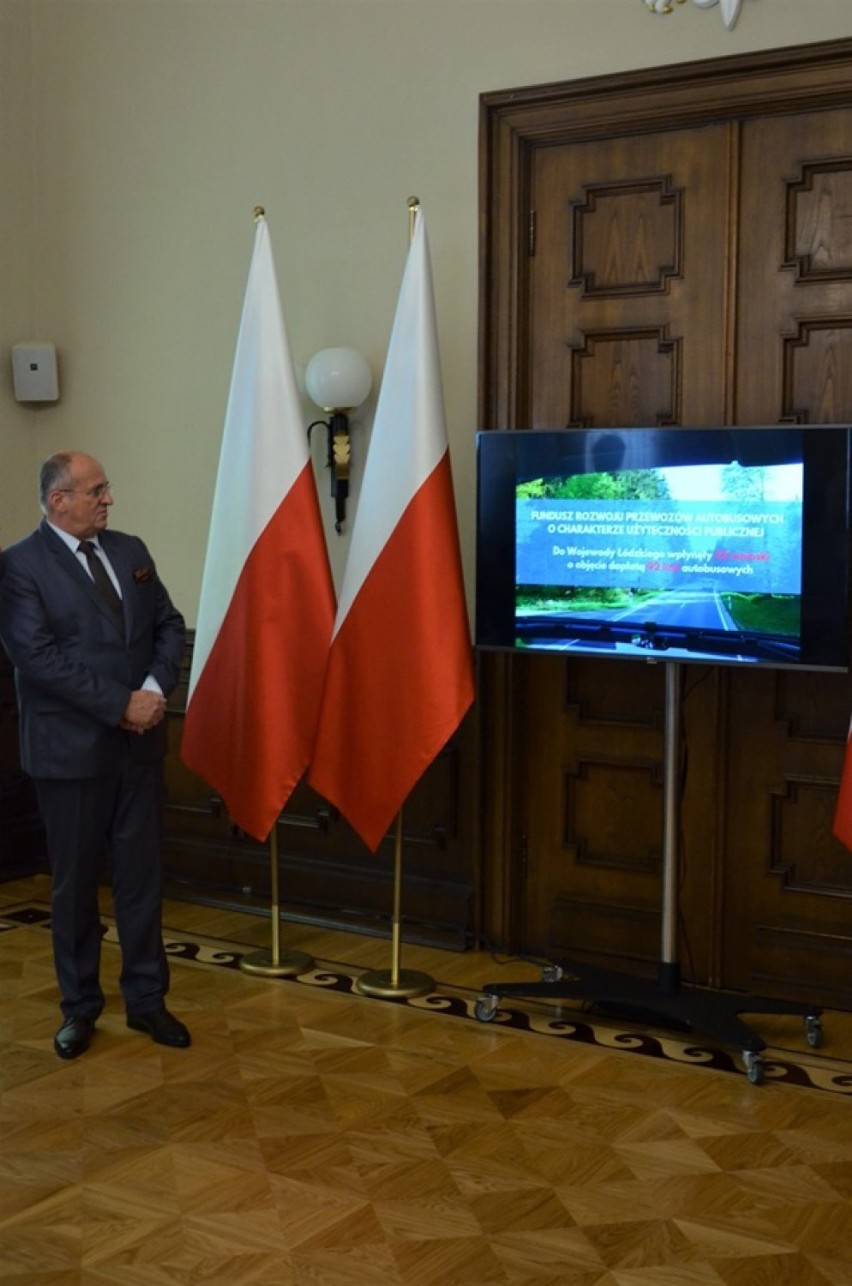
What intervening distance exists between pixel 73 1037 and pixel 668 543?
75.2 inches

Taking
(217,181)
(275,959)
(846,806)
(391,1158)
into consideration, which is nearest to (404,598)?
(275,959)

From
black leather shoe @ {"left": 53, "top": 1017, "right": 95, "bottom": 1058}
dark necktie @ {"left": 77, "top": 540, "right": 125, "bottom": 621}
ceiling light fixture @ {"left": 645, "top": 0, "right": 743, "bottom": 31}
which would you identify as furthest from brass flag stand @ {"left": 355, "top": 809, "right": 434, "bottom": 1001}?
ceiling light fixture @ {"left": 645, "top": 0, "right": 743, "bottom": 31}

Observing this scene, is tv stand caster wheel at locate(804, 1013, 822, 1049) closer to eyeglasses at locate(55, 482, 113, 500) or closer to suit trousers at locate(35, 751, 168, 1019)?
suit trousers at locate(35, 751, 168, 1019)

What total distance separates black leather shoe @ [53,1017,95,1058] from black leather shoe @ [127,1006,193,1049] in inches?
4.8

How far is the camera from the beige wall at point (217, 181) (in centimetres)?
434

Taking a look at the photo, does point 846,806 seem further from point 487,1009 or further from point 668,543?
point 487,1009

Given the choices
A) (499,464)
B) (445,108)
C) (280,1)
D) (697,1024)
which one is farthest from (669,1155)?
(280,1)

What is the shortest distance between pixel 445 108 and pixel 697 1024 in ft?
8.81

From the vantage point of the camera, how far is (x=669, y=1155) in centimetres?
312

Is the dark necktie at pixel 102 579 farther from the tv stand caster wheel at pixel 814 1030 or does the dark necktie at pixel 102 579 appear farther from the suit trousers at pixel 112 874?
the tv stand caster wheel at pixel 814 1030

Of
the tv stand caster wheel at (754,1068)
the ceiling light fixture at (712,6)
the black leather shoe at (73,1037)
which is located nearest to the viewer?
the tv stand caster wheel at (754,1068)

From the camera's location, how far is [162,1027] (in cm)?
377

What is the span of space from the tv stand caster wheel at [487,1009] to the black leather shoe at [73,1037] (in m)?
0.99

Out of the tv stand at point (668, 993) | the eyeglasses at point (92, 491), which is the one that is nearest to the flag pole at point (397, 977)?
the tv stand at point (668, 993)
